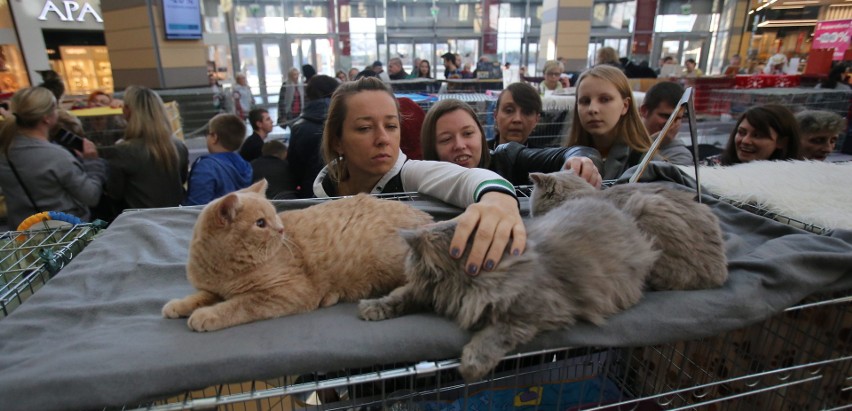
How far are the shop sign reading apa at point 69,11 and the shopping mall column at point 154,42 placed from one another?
10.7ft

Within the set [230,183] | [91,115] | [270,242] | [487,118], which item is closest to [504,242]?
[270,242]

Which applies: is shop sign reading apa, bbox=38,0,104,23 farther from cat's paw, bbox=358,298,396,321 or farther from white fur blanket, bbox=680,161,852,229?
white fur blanket, bbox=680,161,852,229

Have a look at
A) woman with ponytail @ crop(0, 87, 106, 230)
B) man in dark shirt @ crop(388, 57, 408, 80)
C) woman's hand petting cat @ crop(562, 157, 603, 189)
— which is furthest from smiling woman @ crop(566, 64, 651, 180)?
man in dark shirt @ crop(388, 57, 408, 80)

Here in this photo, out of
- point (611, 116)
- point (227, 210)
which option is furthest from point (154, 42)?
point (227, 210)

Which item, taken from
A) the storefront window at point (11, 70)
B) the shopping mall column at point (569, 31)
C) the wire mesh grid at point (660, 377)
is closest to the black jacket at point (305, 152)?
the wire mesh grid at point (660, 377)

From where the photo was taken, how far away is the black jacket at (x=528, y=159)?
2076 millimetres

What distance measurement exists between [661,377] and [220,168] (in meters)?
2.83

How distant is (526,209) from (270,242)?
2.85 feet

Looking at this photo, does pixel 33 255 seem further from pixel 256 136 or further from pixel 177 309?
pixel 256 136

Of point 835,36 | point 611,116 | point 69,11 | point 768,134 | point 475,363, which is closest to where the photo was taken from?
point 475,363

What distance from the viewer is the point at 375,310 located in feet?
3.19

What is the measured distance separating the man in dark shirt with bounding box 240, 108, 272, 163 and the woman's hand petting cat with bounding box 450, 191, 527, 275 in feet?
12.2

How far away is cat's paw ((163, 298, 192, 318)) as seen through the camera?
3.22 feet

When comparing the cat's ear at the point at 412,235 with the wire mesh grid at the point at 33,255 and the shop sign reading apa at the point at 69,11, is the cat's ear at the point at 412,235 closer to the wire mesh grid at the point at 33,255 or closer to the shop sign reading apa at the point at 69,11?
the wire mesh grid at the point at 33,255
